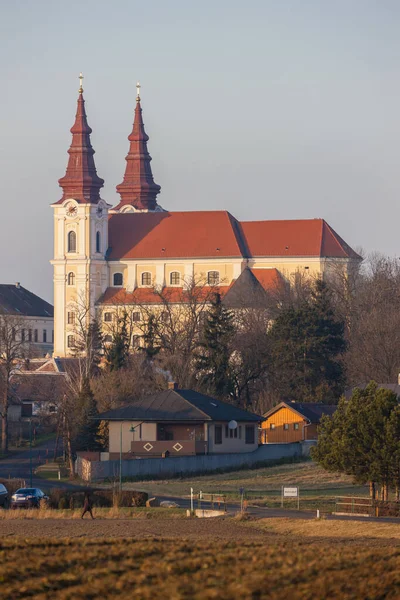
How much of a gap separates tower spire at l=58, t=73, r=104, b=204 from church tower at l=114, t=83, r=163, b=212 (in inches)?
494

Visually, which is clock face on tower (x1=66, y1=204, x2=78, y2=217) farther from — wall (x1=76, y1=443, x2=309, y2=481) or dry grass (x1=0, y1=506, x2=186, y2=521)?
dry grass (x1=0, y1=506, x2=186, y2=521)

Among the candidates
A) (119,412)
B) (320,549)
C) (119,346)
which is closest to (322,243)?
(119,346)

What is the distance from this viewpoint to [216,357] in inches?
3391

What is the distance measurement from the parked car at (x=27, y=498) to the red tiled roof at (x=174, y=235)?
285 ft

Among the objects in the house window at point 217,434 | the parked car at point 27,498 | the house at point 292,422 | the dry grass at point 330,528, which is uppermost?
the house at point 292,422

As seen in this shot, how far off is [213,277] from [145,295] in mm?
6394

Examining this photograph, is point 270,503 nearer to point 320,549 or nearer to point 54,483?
point 54,483

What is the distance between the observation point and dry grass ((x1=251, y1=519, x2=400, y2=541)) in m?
35.9

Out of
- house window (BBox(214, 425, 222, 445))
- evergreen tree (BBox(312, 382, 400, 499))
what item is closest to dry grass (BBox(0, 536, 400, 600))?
evergreen tree (BBox(312, 382, 400, 499))

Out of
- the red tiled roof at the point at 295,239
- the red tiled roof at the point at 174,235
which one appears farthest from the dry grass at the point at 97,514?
the red tiled roof at the point at 174,235

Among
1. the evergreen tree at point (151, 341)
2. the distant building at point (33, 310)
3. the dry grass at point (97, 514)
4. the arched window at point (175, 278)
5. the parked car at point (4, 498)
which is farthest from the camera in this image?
the distant building at point (33, 310)

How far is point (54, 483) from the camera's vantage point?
60.2 metres

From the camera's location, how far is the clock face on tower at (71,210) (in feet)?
438

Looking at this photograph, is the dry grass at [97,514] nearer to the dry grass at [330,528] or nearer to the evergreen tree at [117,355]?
the dry grass at [330,528]
